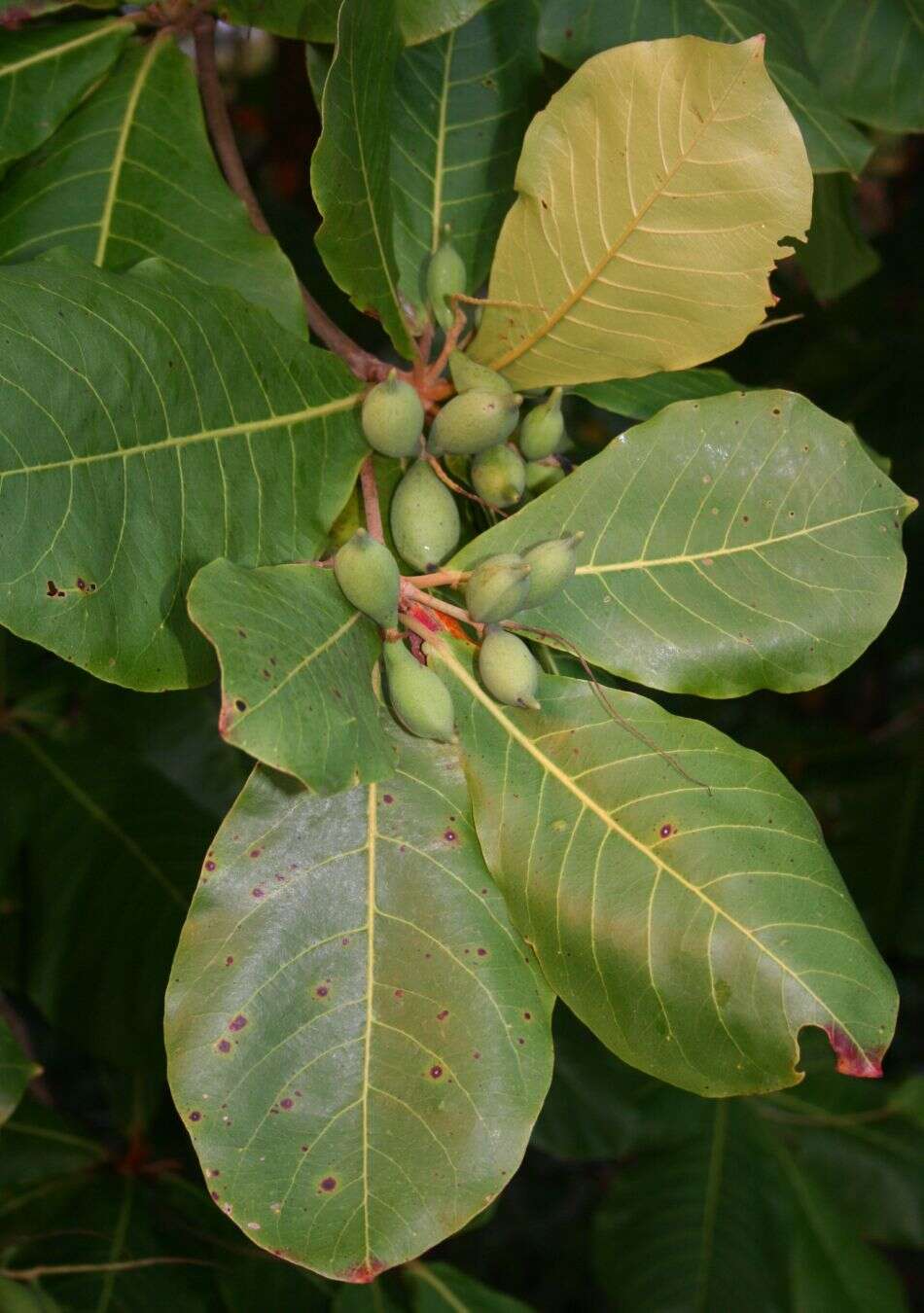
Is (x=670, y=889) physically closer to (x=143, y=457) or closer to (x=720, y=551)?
(x=720, y=551)

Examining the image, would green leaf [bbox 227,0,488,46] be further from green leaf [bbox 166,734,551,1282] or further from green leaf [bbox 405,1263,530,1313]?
green leaf [bbox 405,1263,530,1313]

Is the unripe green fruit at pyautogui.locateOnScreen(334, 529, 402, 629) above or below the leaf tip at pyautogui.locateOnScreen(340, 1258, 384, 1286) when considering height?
above

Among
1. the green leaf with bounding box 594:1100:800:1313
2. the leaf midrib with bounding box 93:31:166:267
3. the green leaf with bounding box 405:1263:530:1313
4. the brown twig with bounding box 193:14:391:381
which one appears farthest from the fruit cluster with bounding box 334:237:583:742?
the green leaf with bounding box 594:1100:800:1313

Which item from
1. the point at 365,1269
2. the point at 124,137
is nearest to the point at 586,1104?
the point at 365,1269

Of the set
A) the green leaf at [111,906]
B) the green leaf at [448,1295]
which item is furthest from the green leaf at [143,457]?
the green leaf at [448,1295]

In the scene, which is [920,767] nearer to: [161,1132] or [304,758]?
[161,1132]

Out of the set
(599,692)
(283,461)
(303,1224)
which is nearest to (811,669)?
(599,692)

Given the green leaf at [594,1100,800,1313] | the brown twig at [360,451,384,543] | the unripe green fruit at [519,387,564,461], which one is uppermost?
the unripe green fruit at [519,387,564,461]
